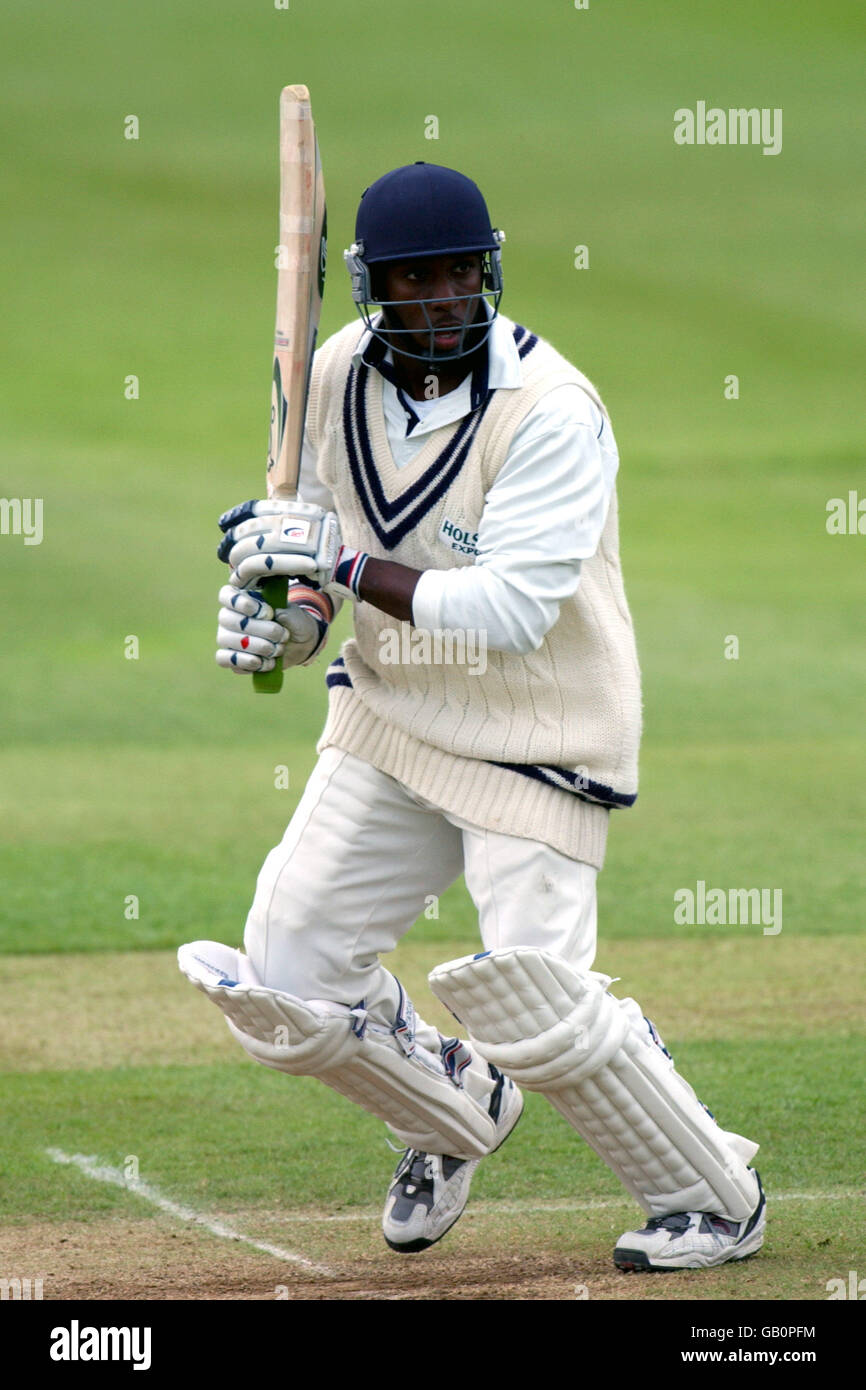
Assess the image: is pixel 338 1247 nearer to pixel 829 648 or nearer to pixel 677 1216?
pixel 677 1216

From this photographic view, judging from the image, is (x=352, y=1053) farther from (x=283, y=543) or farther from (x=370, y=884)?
(x=283, y=543)

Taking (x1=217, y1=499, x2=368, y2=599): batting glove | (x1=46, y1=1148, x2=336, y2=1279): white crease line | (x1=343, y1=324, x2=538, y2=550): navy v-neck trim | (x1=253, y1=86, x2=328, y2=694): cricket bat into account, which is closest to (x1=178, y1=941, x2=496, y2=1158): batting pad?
(x1=46, y1=1148, x2=336, y2=1279): white crease line

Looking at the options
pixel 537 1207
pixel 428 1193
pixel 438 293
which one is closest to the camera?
pixel 438 293

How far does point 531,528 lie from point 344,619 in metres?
9.03

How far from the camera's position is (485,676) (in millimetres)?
3510

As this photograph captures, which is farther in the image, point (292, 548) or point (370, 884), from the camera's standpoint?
point (370, 884)

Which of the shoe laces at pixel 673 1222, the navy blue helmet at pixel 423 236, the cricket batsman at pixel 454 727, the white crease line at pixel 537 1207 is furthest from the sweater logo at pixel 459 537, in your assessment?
the white crease line at pixel 537 1207

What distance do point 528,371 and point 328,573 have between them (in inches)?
20.8

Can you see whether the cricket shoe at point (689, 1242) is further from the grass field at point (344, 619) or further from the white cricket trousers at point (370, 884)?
the white cricket trousers at point (370, 884)

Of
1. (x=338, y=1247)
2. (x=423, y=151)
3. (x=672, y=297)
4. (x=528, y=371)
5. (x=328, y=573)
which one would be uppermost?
(x=423, y=151)

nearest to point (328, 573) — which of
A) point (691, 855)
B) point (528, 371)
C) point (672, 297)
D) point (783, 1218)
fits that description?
point (528, 371)

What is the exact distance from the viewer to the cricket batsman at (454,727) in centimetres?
332

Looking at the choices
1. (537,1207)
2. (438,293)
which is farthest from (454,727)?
(537,1207)

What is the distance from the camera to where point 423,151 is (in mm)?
22953
